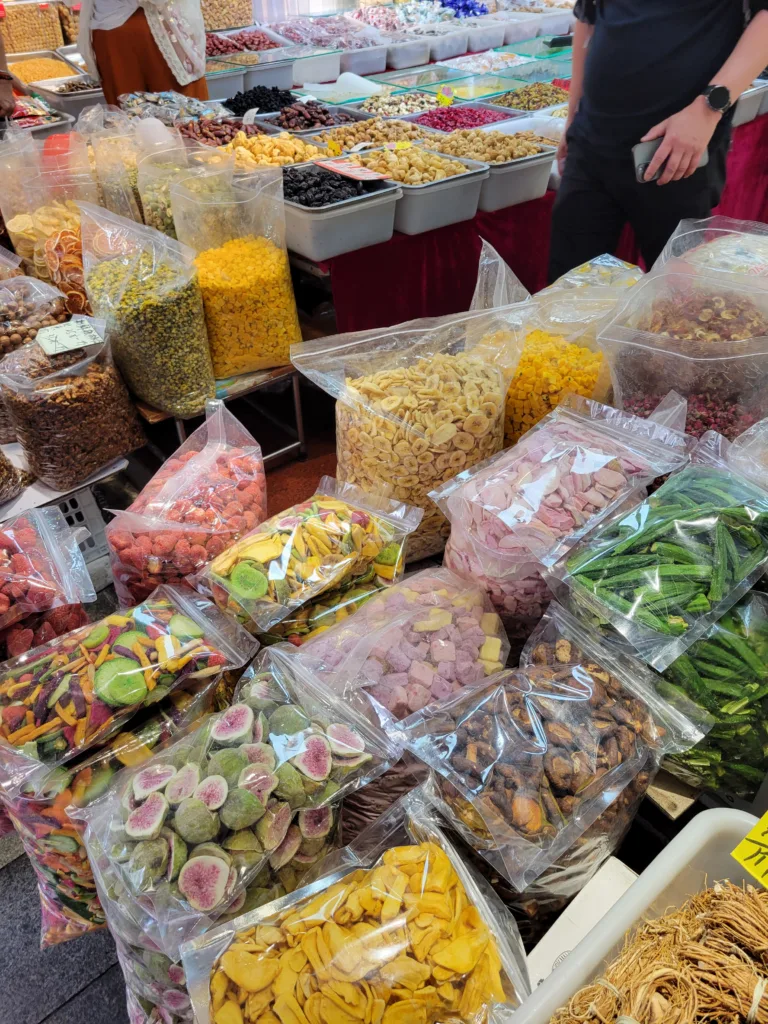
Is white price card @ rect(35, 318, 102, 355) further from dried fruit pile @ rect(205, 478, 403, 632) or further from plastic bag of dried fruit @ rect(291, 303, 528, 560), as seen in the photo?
dried fruit pile @ rect(205, 478, 403, 632)

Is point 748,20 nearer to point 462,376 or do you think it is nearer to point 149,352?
point 462,376

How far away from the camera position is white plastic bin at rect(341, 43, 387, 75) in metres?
3.82

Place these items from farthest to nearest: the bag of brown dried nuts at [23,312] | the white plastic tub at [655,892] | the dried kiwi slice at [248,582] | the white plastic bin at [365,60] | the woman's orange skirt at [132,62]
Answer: the white plastic bin at [365,60] < the woman's orange skirt at [132,62] < the bag of brown dried nuts at [23,312] < the dried kiwi slice at [248,582] < the white plastic tub at [655,892]

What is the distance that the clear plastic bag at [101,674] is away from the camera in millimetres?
861

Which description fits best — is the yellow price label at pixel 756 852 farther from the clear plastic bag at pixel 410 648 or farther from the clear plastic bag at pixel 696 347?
the clear plastic bag at pixel 696 347

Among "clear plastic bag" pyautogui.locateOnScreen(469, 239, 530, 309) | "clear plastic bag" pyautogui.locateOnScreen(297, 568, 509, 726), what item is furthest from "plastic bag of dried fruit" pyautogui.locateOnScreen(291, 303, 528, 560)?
"clear plastic bag" pyautogui.locateOnScreen(297, 568, 509, 726)

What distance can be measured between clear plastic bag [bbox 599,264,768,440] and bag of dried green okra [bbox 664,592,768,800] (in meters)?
0.45

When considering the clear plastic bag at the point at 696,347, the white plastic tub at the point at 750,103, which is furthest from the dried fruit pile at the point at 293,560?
the white plastic tub at the point at 750,103

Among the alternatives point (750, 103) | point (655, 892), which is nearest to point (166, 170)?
point (655, 892)

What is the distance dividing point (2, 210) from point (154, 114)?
2.63 feet

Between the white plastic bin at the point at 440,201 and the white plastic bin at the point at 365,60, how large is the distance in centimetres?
222

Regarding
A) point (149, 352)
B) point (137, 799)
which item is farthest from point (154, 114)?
point (137, 799)

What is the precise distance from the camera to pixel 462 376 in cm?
135

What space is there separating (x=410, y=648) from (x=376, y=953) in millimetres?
391
